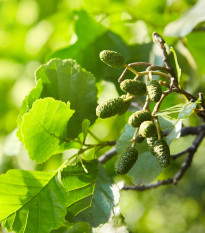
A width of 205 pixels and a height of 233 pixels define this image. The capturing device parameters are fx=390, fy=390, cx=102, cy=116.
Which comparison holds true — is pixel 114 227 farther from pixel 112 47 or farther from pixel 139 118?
pixel 112 47

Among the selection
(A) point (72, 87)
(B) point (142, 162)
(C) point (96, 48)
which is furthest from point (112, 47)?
(B) point (142, 162)

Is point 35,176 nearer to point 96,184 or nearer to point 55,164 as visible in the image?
point 96,184

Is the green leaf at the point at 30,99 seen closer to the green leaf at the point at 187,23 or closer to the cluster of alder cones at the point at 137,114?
the cluster of alder cones at the point at 137,114

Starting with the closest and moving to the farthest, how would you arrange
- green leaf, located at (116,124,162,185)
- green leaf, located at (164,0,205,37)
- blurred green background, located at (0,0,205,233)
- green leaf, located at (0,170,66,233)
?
green leaf, located at (0,170,66,233), green leaf, located at (116,124,162,185), green leaf, located at (164,0,205,37), blurred green background, located at (0,0,205,233)

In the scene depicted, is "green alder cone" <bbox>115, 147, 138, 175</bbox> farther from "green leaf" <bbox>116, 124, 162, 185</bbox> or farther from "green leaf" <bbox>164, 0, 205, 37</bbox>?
"green leaf" <bbox>164, 0, 205, 37</bbox>

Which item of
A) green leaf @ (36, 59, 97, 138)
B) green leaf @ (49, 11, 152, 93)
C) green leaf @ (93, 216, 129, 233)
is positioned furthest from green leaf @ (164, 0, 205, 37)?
green leaf @ (93, 216, 129, 233)

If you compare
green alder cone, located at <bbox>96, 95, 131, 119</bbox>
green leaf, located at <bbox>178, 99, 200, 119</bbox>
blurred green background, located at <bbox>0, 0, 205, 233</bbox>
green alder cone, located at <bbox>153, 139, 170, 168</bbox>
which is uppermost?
green leaf, located at <bbox>178, 99, 200, 119</bbox>

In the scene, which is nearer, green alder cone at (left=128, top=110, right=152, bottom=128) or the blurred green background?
green alder cone at (left=128, top=110, right=152, bottom=128)
